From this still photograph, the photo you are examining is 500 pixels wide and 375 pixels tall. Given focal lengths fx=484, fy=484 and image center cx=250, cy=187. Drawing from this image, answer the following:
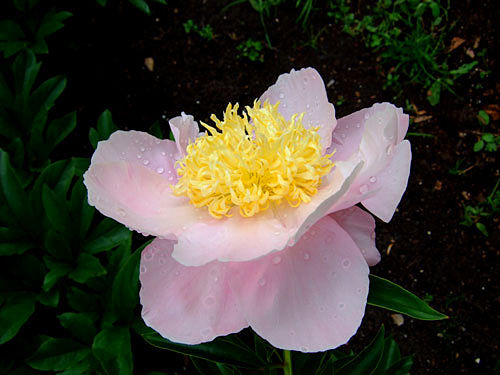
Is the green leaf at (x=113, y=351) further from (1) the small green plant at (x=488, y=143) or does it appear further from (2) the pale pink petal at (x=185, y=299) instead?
(1) the small green plant at (x=488, y=143)

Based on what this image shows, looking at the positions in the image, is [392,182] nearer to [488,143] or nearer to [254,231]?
[254,231]

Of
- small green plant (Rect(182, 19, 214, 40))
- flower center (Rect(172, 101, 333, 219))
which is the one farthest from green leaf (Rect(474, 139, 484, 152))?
flower center (Rect(172, 101, 333, 219))

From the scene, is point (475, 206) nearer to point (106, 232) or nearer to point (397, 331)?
point (397, 331)

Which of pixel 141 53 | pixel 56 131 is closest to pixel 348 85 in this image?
pixel 141 53

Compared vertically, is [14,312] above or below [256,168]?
below

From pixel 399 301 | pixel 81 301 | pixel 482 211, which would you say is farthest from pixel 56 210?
pixel 482 211
